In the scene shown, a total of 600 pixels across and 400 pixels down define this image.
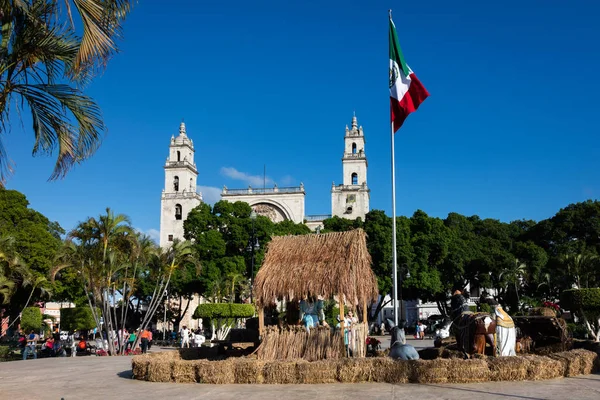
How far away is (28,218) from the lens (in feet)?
129

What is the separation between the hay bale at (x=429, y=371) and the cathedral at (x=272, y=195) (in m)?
54.9

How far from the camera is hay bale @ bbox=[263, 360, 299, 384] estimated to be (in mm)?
11227

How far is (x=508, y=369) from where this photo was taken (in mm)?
10641

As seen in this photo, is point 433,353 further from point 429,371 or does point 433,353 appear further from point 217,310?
point 217,310

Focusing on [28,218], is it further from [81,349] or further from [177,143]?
[177,143]

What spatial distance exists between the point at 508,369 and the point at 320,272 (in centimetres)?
477

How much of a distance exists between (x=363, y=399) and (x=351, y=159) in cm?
5898

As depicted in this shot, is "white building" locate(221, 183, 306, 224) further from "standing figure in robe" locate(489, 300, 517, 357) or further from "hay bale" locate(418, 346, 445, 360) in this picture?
"standing figure in robe" locate(489, 300, 517, 357)

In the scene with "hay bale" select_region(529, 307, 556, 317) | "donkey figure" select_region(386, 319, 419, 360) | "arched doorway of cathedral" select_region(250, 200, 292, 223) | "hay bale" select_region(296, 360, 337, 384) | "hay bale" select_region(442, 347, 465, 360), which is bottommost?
"hay bale" select_region(296, 360, 337, 384)

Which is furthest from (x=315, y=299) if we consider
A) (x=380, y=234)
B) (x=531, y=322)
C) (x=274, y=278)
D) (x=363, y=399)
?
(x=380, y=234)

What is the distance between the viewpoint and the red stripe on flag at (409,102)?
16.2 meters

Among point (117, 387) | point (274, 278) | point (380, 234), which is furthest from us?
point (380, 234)

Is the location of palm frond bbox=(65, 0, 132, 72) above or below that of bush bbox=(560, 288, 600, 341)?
above

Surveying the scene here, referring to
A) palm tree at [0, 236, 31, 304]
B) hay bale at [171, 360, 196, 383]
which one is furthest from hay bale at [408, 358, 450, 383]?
palm tree at [0, 236, 31, 304]
